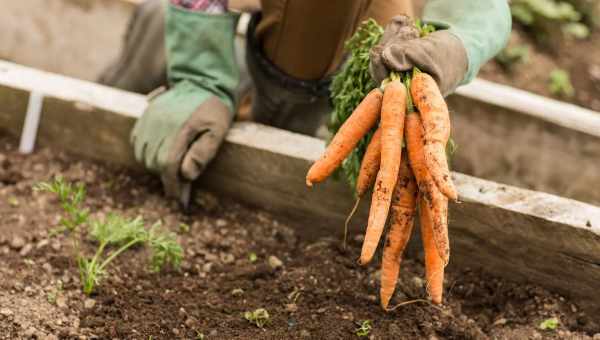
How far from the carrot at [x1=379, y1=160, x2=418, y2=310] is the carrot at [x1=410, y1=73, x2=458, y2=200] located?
165 mm

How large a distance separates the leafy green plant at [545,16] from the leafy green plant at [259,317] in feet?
9.89

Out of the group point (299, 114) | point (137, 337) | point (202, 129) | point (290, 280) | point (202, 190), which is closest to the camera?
point (137, 337)

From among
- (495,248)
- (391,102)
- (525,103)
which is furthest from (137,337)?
(525,103)

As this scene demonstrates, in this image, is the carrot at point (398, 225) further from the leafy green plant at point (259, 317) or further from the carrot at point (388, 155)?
the leafy green plant at point (259, 317)

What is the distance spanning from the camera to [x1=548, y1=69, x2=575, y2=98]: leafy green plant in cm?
415

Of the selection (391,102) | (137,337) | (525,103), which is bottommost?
(137,337)

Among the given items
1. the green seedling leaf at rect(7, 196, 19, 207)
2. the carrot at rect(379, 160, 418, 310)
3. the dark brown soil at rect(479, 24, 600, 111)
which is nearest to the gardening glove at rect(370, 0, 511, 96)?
the carrot at rect(379, 160, 418, 310)

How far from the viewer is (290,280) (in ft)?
7.88

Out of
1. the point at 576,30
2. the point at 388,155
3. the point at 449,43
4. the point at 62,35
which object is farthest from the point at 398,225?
the point at 576,30

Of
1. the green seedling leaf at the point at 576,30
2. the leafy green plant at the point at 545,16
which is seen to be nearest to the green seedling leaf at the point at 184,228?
the leafy green plant at the point at 545,16

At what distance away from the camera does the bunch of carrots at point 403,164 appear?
191 cm

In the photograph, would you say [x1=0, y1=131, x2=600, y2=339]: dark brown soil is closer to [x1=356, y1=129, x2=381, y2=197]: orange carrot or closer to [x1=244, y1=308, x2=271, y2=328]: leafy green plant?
[x1=244, y1=308, x2=271, y2=328]: leafy green plant

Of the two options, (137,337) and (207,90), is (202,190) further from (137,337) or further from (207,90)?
(137,337)

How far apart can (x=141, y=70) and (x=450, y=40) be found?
1.77 meters
